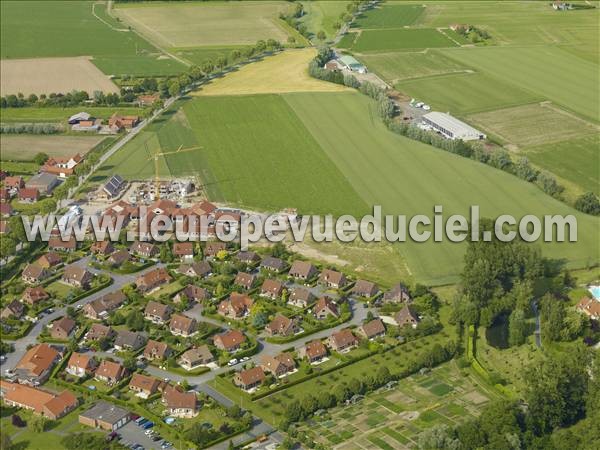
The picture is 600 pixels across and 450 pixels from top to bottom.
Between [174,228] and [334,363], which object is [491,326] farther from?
[174,228]

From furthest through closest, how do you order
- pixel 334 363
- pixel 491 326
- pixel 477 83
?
pixel 477 83 < pixel 491 326 < pixel 334 363

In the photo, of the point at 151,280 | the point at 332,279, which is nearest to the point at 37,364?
the point at 151,280

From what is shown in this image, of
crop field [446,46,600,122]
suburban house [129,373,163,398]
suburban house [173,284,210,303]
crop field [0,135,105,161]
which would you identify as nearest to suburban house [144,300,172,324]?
suburban house [173,284,210,303]

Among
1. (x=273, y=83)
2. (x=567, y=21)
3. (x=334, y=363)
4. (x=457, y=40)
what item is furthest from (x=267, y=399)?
(x=567, y=21)

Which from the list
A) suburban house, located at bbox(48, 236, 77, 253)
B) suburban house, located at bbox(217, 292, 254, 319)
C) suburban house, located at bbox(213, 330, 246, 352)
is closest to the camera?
suburban house, located at bbox(213, 330, 246, 352)

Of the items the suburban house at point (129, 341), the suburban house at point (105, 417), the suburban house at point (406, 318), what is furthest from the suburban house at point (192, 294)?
the suburban house at point (406, 318)

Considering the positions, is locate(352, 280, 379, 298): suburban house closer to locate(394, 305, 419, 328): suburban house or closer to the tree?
locate(394, 305, 419, 328): suburban house
